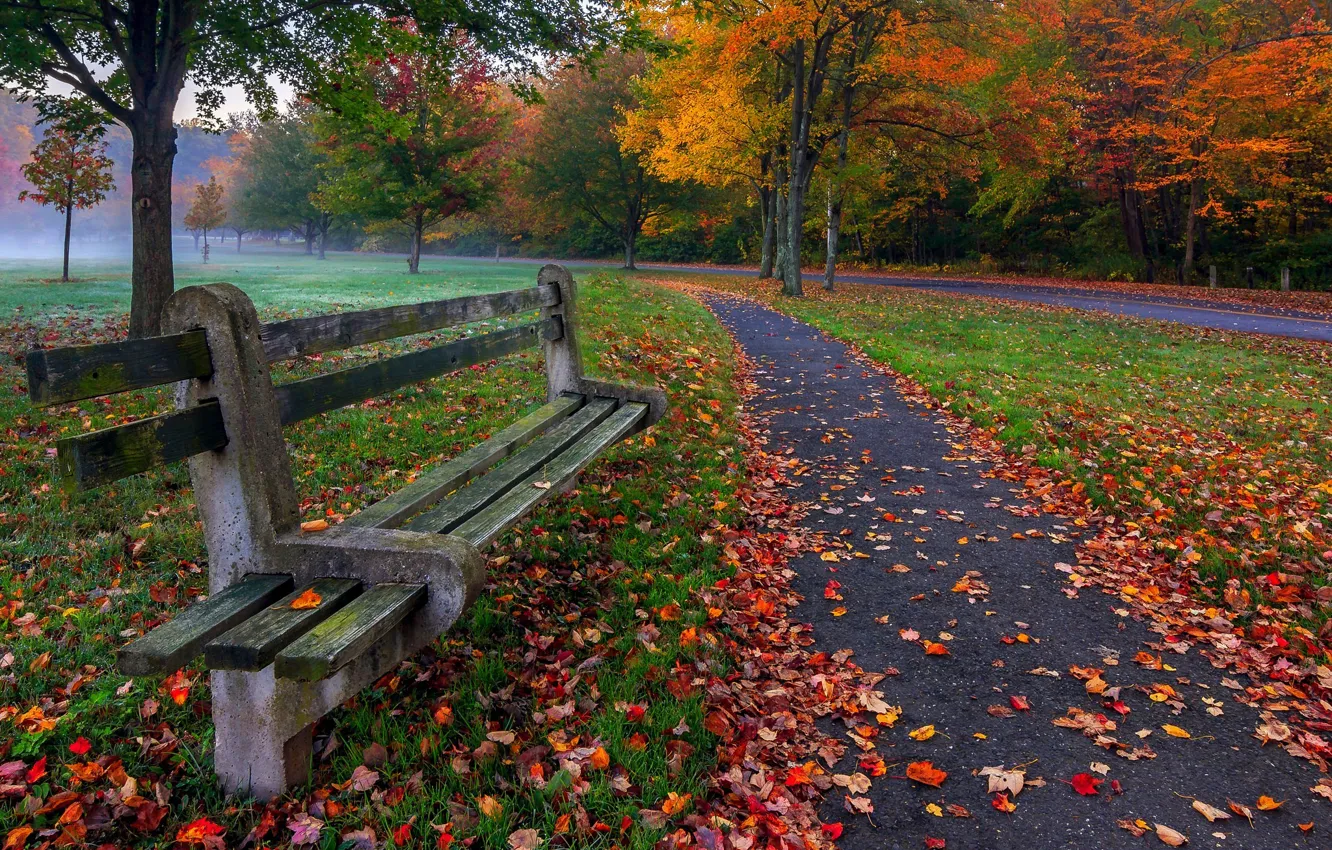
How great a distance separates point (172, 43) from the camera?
9820 mm

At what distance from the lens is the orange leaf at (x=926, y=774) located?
2.99 m

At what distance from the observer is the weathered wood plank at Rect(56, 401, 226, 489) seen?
227 cm

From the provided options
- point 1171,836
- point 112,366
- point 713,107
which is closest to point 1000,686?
point 1171,836

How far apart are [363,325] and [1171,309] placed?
889 inches

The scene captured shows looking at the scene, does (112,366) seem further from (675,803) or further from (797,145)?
(797,145)

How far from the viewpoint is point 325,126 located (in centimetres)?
2750

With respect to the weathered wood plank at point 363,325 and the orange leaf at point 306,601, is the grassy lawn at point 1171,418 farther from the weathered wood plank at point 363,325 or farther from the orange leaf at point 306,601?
the orange leaf at point 306,601

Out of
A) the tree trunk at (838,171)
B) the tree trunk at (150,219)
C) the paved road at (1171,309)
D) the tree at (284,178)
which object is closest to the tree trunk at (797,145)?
the tree trunk at (838,171)

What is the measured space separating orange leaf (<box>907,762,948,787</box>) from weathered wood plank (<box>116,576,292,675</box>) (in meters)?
2.49

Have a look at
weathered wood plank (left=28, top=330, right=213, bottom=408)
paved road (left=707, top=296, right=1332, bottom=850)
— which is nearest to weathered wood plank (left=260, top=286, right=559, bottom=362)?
weathered wood plank (left=28, top=330, right=213, bottom=408)

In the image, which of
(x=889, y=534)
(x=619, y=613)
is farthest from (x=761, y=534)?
(x=619, y=613)

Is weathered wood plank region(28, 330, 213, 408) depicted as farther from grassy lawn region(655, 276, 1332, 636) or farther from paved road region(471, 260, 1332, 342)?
paved road region(471, 260, 1332, 342)

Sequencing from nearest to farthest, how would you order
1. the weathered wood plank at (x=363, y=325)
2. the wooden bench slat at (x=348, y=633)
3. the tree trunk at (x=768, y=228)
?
1. the wooden bench slat at (x=348, y=633)
2. the weathered wood plank at (x=363, y=325)
3. the tree trunk at (x=768, y=228)

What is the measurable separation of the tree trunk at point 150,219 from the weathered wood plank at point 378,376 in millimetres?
7612
